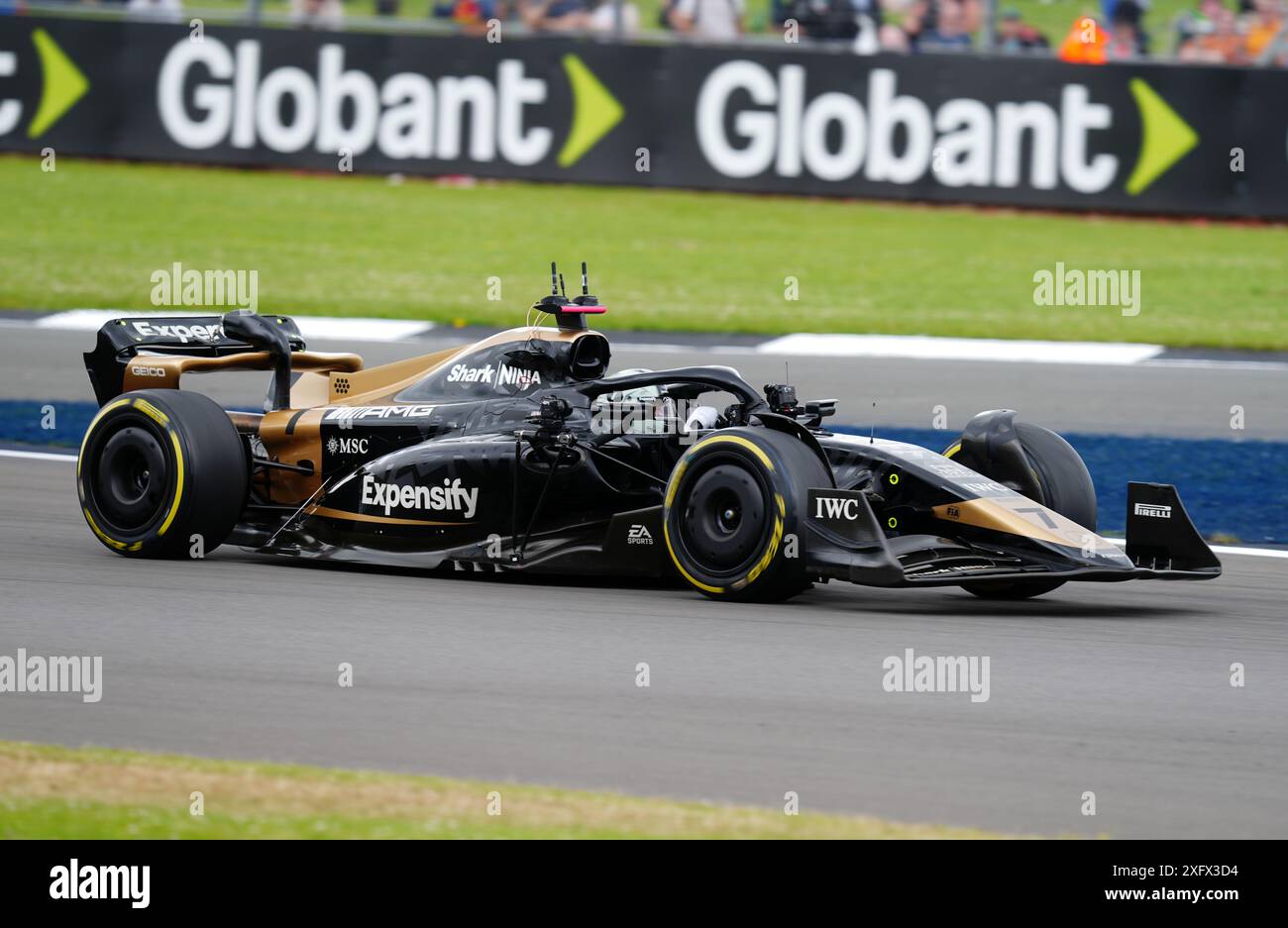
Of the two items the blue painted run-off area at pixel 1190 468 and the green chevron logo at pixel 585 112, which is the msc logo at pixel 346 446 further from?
the green chevron logo at pixel 585 112

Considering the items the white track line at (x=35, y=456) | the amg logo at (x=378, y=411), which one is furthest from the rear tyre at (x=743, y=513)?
the white track line at (x=35, y=456)

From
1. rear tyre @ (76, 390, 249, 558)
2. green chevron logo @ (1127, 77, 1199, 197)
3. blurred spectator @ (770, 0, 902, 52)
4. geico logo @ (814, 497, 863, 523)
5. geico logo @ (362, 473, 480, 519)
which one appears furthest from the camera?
blurred spectator @ (770, 0, 902, 52)

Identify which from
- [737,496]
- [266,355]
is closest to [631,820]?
[737,496]

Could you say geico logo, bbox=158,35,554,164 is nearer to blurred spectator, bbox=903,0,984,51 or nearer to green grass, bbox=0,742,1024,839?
blurred spectator, bbox=903,0,984,51

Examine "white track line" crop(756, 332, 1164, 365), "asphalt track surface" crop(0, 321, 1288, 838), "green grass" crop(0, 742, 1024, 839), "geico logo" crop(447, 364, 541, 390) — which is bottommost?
"green grass" crop(0, 742, 1024, 839)

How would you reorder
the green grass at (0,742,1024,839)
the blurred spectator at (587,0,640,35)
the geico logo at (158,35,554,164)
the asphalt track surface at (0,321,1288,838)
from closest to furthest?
the green grass at (0,742,1024,839) < the asphalt track surface at (0,321,1288,838) < the geico logo at (158,35,554,164) < the blurred spectator at (587,0,640,35)

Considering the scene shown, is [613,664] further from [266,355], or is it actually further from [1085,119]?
[1085,119]

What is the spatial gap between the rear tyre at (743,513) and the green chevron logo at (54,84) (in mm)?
15610

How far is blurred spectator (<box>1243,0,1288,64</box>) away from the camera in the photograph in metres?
19.7

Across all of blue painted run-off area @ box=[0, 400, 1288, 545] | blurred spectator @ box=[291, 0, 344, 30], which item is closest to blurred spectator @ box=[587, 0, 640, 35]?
blurred spectator @ box=[291, 0, 344, 30]

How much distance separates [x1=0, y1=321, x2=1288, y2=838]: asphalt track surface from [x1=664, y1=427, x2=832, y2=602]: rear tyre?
0.14 metres

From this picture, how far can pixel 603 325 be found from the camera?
680 inches

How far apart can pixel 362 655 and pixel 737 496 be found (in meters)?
1.67

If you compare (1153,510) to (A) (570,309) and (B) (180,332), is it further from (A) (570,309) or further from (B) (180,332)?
(B) (180,332)
